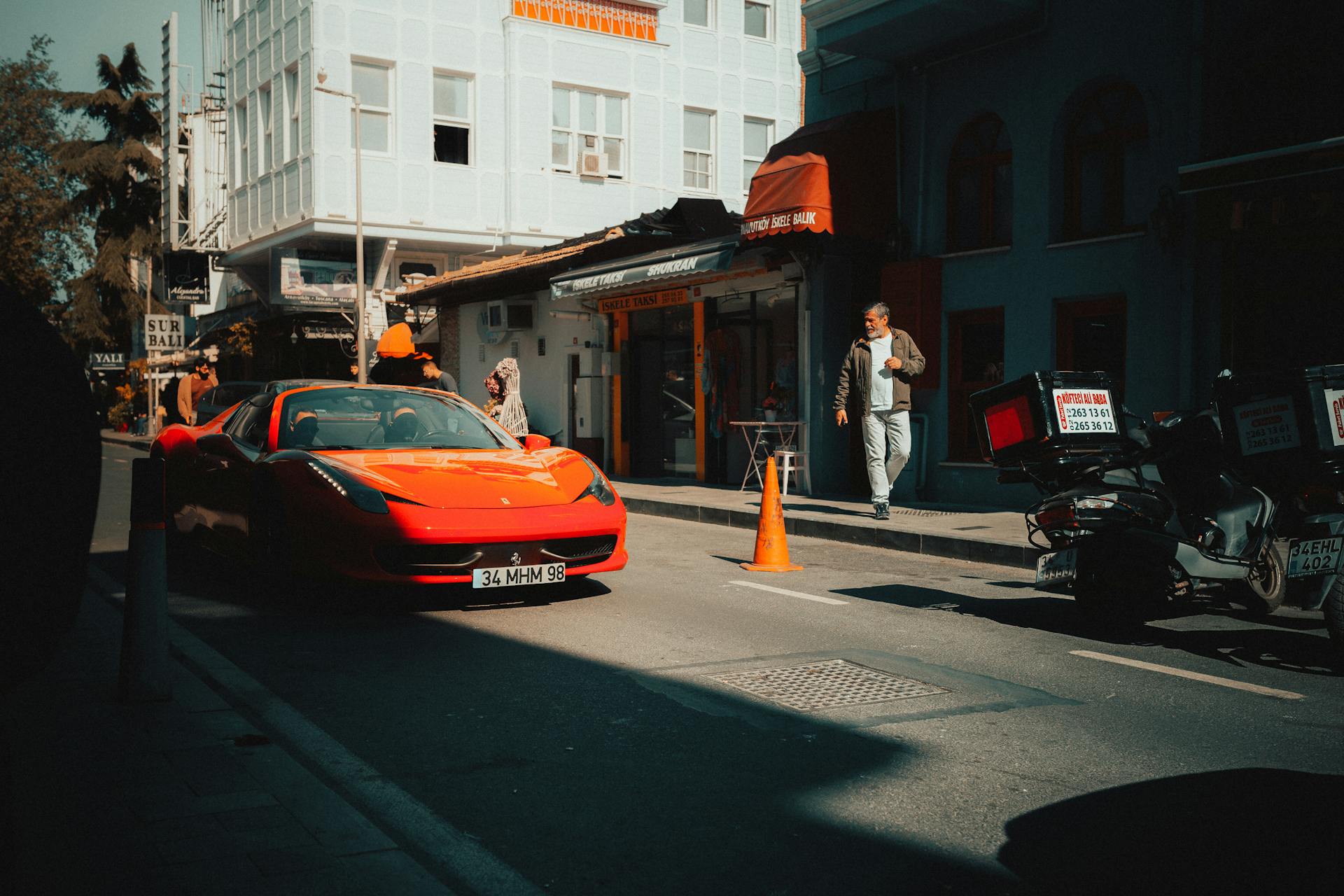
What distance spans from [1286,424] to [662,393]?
14393 millimetres

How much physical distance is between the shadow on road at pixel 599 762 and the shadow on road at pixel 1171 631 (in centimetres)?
210

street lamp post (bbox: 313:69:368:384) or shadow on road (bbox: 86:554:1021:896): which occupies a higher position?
street lamp post (bbox: 313:69:368:384)

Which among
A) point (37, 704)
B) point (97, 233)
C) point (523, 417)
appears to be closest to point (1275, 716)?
point (37, 704)

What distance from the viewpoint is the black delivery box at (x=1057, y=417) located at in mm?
6516

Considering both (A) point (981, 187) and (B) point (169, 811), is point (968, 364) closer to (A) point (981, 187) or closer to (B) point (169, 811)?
(A) point (981, 187)

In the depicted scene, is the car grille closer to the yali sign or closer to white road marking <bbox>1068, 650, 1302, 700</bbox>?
white road marking <bbox>1068, 650, 1302, 700</bbox>

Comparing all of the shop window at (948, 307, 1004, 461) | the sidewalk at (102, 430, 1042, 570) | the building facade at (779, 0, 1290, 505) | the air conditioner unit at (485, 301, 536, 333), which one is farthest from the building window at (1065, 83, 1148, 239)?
the air conditioner unit at (485, 301, 536, 333)

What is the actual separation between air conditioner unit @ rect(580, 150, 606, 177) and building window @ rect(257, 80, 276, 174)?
722 centimetres

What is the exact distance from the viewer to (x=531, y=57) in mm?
→ 27328

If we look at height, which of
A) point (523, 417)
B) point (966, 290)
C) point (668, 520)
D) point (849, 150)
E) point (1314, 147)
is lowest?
point (668, 520)

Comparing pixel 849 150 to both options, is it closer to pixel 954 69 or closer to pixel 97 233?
pixel 954 69

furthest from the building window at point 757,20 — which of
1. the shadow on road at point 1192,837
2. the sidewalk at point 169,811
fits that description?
the shadow on road at point 1192,837

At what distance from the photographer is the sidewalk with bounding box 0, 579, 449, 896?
300 cm

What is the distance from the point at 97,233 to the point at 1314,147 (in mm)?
47213
